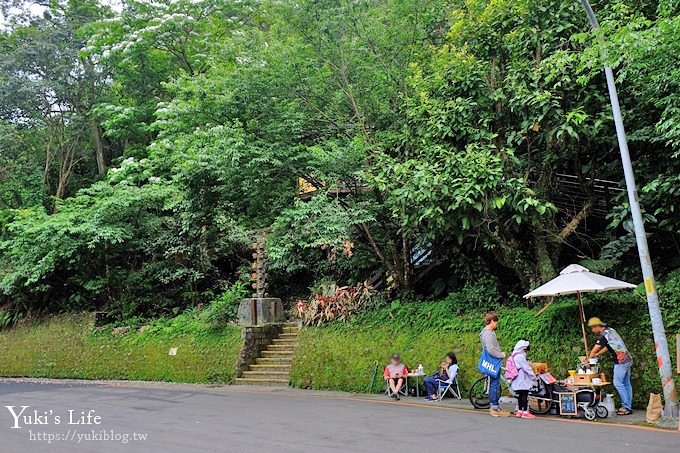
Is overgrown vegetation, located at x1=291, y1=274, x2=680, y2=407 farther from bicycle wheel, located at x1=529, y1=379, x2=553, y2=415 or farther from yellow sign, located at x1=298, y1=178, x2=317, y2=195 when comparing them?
yellow sign, located at x1=298, y1=178, x2=317, y2=195

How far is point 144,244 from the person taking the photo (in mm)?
20500

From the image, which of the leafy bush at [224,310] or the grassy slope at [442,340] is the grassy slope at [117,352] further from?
the grassy slope at [442,340]

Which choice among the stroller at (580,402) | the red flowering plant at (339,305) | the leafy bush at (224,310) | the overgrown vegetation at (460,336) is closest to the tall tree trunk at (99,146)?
the leafy bush at (224,310)

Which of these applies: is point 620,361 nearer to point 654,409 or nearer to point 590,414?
point 654,409

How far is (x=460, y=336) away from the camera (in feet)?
39.5

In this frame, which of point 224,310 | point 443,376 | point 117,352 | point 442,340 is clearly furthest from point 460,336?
point 117,352

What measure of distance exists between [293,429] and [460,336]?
16.3 feet

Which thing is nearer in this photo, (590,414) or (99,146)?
(590,414)

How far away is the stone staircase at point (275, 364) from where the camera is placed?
1491cm

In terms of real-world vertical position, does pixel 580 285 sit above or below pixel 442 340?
above

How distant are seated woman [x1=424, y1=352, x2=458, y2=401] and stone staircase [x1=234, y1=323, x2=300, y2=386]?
14.9ft

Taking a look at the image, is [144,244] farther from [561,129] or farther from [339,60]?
[561,129]

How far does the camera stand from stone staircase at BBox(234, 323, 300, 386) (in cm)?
1491

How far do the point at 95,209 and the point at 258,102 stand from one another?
8.25 meters
